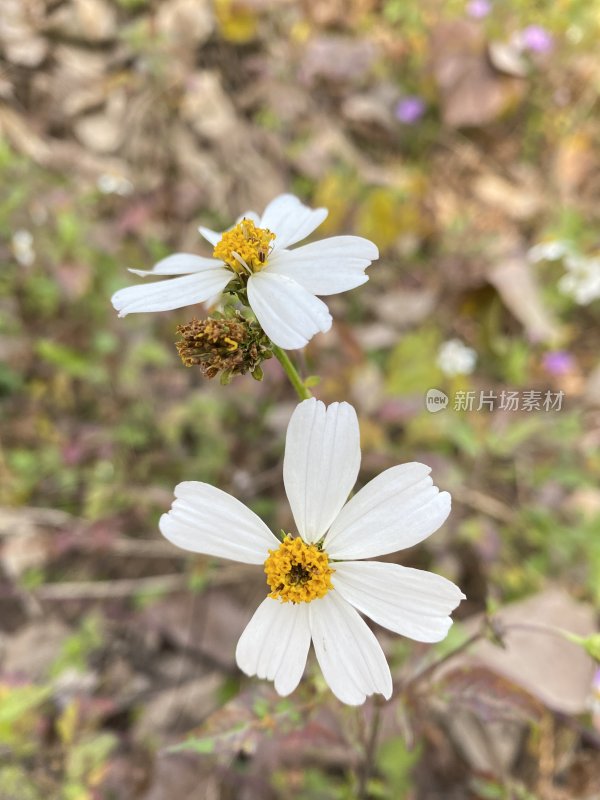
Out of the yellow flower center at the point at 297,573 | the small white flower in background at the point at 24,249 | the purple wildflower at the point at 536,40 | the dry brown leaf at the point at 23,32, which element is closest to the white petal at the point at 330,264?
the yellow flower center at the point at 297,573

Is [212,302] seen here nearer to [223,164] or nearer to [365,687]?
[365,687]

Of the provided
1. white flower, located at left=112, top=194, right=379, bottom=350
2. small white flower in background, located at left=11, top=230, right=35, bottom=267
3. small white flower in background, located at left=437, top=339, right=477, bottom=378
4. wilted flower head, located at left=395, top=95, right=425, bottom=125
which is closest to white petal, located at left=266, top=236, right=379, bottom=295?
white flower, located at left=112, top=194, right=379, bottom=350

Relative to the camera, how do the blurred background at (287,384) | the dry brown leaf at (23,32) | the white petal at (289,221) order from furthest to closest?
the dry brown leaf at (23,32)
the blurred background at (287,384)
the white petal at (289,221)

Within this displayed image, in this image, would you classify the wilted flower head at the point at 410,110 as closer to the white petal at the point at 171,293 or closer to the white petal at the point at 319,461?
the white petal at the point at 171,293

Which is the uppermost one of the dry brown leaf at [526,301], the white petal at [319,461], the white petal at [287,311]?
the dry brown leaf at [526,301]

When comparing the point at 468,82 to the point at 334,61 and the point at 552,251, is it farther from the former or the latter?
the point at 552,251

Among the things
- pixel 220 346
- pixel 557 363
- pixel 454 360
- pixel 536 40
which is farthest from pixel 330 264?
pixel 536 40
